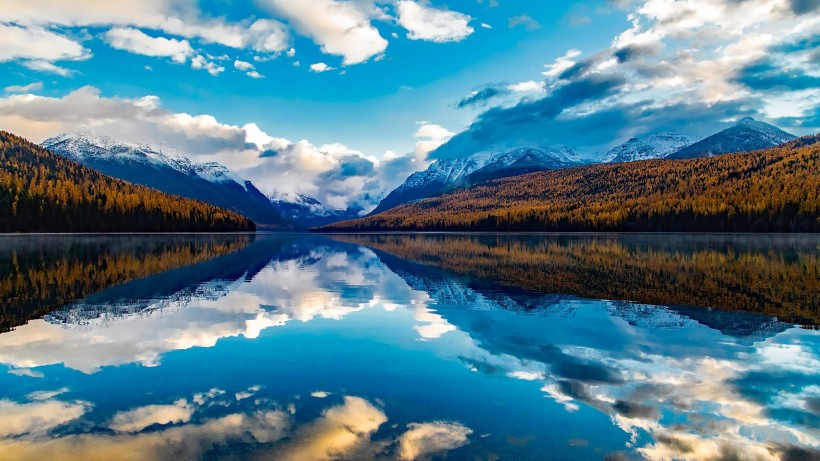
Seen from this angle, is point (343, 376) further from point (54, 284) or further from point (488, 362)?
point (54, 284)

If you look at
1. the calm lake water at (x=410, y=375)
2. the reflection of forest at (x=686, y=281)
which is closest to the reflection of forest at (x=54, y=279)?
the calm lake water at (x=410, y=375)

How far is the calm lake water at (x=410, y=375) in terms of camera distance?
41.4 feet

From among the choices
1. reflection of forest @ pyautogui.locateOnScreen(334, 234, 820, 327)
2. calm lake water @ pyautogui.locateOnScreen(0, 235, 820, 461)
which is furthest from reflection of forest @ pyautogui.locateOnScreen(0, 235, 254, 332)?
reflection of forest @ pyautogui.locateOnScreen(334, 234, 820, 327)

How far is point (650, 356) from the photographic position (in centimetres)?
2153

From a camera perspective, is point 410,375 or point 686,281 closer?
point 410,375

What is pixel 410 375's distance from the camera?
1858cm

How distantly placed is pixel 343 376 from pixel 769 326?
23540mm

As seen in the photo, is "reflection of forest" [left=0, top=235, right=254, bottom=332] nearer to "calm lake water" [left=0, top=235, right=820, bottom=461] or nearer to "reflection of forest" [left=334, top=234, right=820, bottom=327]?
"calm lake water" [left=0, top=235, right=820, bottom=461]

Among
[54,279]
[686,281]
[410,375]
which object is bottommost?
[410,375]

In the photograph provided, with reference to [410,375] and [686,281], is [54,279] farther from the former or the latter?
[686,281]

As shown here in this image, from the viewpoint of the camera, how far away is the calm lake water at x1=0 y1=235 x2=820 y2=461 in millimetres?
12609

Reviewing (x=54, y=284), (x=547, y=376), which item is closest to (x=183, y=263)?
(x=54, y=284)

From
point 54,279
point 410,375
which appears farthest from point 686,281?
point 54,279

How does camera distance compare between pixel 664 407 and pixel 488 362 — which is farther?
pixel 488 362
